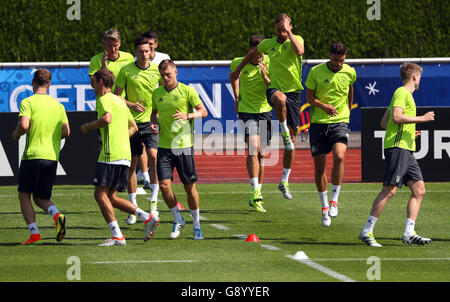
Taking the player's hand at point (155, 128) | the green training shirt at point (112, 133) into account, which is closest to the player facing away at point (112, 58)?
the player's hand at point (155, 128)

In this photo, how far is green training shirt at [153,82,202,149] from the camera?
11789 mm

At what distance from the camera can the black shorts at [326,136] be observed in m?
13.1

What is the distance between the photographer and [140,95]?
13.6 metres

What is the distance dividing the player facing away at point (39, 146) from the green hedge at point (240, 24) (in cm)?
1949

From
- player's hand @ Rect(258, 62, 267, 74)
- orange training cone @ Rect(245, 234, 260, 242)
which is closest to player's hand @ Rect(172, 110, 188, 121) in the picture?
orange training cone @ Rect(245, 234, 260, 242)

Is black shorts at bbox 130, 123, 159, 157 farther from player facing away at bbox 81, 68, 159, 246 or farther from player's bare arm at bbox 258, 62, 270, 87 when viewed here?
player's bare arm at bbox 258, 62, 270, 87

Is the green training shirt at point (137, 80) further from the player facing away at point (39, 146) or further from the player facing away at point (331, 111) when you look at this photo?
the player facing away at point (331, 111)

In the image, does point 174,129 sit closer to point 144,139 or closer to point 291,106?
point 144,139

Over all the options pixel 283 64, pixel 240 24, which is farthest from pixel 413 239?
pixel 240 24

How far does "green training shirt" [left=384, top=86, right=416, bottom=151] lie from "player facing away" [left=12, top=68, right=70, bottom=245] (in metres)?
3.89

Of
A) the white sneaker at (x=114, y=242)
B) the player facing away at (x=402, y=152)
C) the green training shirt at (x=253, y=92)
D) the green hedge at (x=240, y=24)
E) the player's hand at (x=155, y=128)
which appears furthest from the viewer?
the green hedge at (x=240, y=24)

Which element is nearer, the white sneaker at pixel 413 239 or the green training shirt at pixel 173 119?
the white sneaker at pixel 413 239

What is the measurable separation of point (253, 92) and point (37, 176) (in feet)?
15.4
